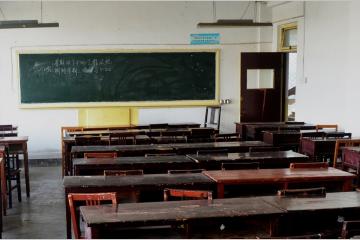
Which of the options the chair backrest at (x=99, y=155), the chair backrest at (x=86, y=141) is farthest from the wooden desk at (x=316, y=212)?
the chair backrest at (x=86, y=141)

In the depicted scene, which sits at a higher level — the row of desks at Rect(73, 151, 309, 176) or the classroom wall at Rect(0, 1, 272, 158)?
the classroom wall at Rect(0, 1, 272, 158)

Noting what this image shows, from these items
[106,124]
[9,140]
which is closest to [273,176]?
[9,140]

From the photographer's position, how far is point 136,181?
361 cm

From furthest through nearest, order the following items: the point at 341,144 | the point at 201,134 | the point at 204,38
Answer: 1. the point at 204,38
2. the point at 201,134
3. the point at 341,144

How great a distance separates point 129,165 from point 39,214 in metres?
1.57

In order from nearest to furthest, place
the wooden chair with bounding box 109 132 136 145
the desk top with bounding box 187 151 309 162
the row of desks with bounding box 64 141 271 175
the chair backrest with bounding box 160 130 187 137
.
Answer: the desk top with bounding box 187 151 309 162
the row of desks with bounding box 64 141 271 175
the wooden chair with bounding box 109 132 136 145
the chair backrest with bounding box 160 130 187 137

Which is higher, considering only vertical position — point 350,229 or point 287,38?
point 287,38

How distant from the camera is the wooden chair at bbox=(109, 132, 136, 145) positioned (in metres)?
6.30

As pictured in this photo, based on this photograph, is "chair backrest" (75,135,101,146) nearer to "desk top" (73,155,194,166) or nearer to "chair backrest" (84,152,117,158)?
"chair backrest" (84,152,117,158)

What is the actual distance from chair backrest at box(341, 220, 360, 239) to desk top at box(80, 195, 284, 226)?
0.36 metres

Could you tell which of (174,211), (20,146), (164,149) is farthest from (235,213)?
(20,146)

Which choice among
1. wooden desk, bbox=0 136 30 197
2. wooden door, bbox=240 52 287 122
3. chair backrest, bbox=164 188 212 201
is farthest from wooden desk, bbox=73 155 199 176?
wooden door, bbox=240 52 287 122

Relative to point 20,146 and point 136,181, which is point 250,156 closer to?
point 136,181

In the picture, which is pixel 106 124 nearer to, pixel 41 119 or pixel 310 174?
pixel 41 119
